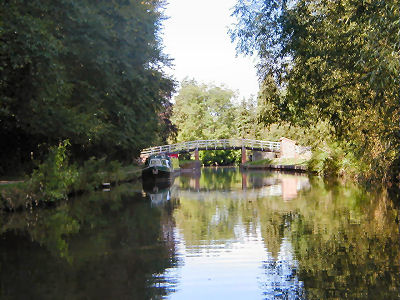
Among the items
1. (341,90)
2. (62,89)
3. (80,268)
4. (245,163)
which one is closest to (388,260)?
(80,268)

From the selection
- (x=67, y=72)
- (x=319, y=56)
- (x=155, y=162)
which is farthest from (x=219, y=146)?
(x=319, y=56)

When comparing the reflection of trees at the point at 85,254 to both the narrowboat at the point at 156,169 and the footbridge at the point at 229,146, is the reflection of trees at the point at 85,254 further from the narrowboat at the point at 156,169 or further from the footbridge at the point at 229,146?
the footbridge at the point at 229,146

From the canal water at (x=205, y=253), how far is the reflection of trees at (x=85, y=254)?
20 millimetres

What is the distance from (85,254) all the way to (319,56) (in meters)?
7.50

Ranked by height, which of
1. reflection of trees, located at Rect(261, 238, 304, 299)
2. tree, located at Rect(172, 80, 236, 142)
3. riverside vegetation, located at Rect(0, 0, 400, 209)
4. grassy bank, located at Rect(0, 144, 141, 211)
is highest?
tree, located at Rect(172, 80, 236, 142)

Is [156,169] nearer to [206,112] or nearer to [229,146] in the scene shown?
[229,146]

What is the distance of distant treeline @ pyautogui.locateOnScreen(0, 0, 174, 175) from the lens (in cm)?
1448

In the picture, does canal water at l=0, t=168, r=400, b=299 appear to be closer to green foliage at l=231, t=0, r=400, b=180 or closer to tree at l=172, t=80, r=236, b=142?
green foliage at l=231, t=0, r=400, b=180

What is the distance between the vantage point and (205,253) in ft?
33.6

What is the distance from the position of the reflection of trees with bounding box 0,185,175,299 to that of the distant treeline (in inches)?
135

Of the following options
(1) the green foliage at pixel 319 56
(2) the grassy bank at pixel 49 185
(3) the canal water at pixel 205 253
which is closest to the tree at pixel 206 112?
(2) the grassy bank at pixel 49 185

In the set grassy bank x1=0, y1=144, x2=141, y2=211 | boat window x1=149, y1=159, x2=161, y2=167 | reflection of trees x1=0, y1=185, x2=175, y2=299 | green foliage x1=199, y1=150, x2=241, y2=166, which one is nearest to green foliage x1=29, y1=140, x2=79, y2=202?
grassy bank x1=0, y1=144, x2=141, y2=211

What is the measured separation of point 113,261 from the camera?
380 inches

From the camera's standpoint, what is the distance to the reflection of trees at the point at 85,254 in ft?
25.6
